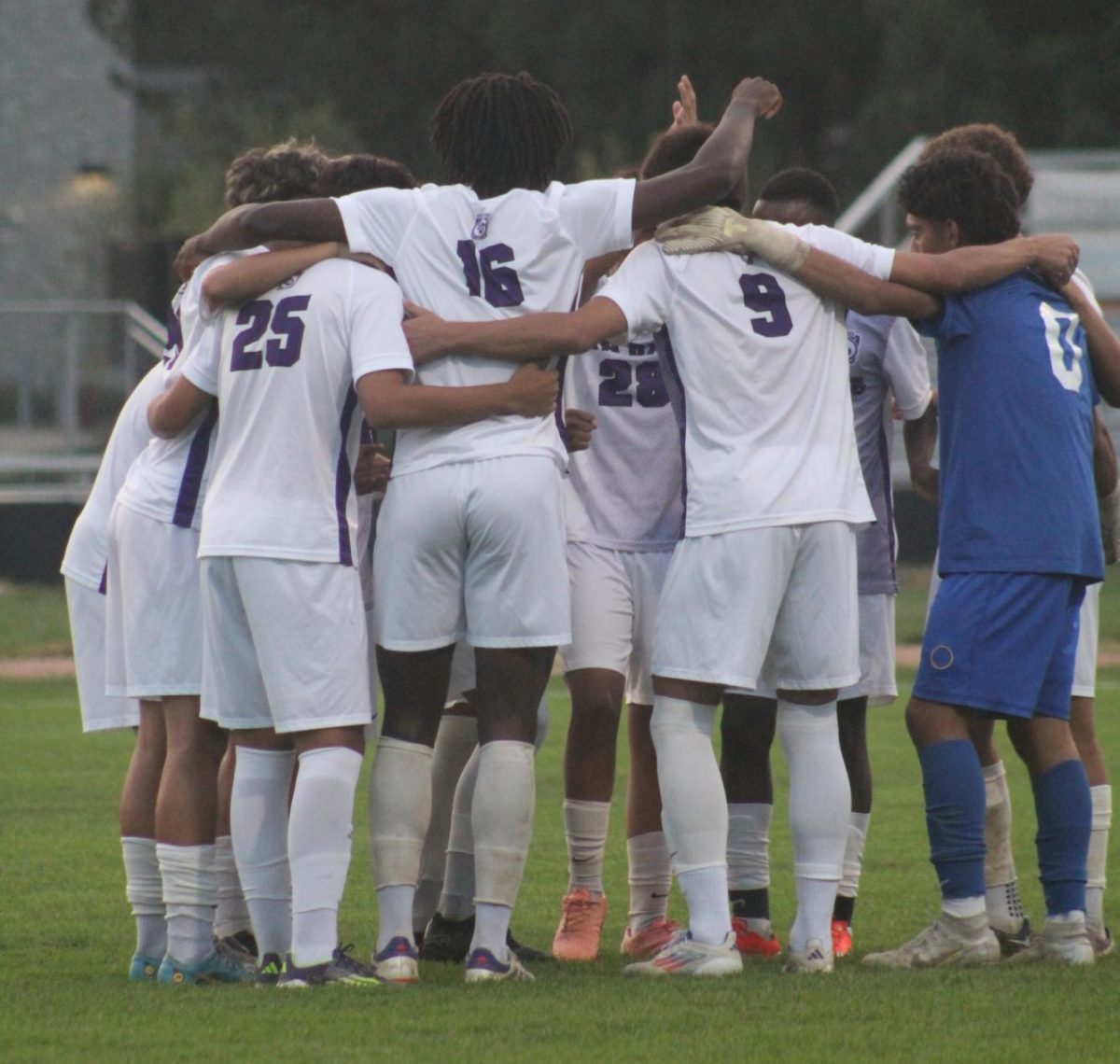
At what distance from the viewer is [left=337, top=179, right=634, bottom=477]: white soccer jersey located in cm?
491

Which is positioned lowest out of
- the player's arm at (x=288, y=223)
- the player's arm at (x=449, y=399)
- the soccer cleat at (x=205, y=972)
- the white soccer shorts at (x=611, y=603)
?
the soccer cleat at (x=205, y=972)

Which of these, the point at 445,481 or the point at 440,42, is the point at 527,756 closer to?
the point at 445,481

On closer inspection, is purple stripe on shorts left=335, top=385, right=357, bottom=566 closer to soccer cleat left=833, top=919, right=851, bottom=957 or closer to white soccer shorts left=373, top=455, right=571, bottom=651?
white soccer shorts left=373, top=455, right=571, bottom=651

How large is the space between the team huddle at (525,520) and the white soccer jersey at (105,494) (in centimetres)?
17

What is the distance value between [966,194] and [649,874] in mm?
2034

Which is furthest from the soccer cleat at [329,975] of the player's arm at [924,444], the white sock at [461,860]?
the player's arm at [924,444]

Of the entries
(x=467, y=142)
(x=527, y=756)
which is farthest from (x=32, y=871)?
(x=467, y=142)

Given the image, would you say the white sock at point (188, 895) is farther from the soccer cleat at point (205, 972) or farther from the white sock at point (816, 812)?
the white sock at point (816, 812)

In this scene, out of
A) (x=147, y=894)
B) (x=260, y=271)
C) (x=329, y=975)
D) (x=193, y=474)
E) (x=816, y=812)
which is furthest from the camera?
(x=147, y=894)

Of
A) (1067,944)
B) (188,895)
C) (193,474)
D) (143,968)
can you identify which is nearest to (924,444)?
(1067,944)

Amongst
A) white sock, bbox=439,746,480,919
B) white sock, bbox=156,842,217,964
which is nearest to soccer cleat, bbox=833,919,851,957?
white sock, bbox=439,746,480,919

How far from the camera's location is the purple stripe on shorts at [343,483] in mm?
4840

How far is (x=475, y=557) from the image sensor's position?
4.89 m

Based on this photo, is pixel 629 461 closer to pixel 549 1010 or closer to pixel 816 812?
pixel 816 812
